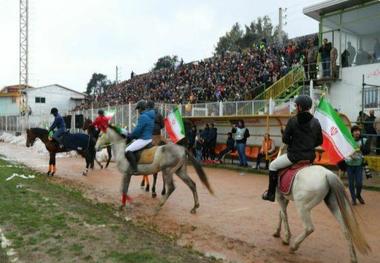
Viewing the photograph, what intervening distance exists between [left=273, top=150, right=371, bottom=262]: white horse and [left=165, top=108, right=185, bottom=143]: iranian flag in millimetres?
11179

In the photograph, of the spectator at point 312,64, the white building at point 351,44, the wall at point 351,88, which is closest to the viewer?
the wall at point 351,88

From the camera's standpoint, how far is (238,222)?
8.87 metres

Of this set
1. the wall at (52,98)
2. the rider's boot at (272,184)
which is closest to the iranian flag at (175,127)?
the rider's boot at (272,184)

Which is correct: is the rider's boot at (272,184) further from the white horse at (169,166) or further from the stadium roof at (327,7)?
the stadium roof at (327,7)

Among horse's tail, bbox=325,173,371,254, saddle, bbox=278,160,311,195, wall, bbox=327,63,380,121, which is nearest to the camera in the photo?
horse's tail, bbox=325,173,371,254

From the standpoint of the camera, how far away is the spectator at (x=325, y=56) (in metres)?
20.5

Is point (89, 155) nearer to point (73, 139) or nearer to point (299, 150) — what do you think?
point (73, 139)

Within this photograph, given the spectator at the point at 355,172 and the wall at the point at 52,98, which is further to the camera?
the wall at the point at 52,98

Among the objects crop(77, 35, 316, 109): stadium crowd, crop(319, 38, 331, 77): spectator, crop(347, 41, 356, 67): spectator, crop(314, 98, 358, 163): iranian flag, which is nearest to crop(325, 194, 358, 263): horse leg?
crop(314, 98, 358, 163): iranian flag

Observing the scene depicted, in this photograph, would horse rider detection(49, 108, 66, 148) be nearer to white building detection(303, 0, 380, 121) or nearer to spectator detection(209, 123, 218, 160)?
spectator detection(209, 123, 218, 160)

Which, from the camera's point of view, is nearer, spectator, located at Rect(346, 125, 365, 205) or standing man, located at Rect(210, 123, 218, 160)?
spectator, located at Rect(346, 125, 365, 205)

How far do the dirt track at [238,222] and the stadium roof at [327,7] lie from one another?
10.1 m

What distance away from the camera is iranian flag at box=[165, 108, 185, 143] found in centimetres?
1783

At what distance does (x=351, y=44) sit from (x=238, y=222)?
14488mm
